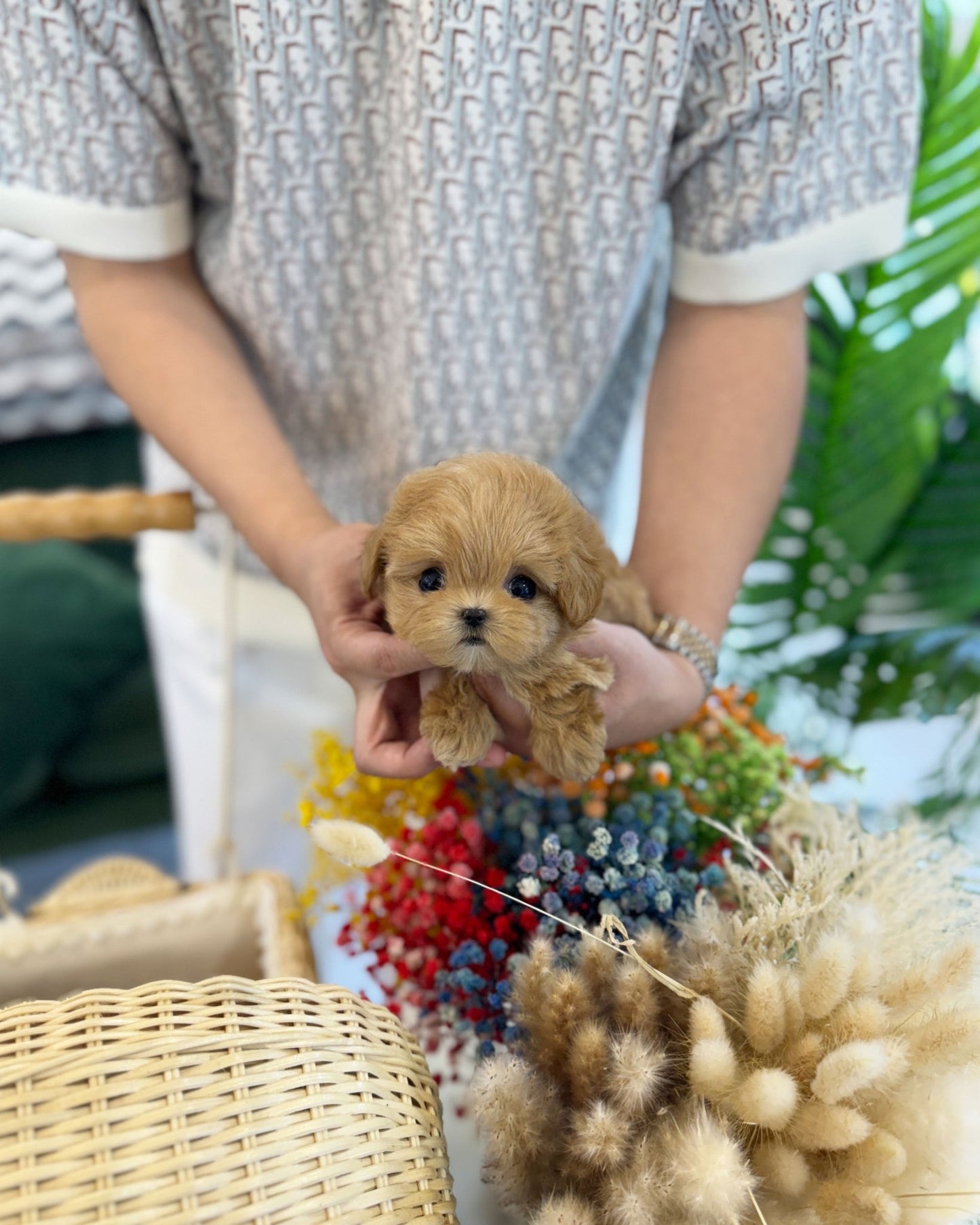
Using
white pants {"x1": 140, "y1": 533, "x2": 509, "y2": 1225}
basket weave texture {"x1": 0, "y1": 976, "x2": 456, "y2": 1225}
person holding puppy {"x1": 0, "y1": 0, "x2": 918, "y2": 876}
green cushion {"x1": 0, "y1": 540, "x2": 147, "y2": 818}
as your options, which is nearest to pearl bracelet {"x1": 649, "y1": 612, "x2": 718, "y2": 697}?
person holding puppy {"x1": 0, "y1": 0, "x2": 918, "y2": 876}

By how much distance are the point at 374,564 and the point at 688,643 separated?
0.30 metres

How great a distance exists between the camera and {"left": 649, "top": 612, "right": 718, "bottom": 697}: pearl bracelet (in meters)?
0.75

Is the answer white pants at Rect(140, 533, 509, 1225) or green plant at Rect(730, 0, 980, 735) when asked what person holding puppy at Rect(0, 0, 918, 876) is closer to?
white pants at Rect(140, 533, 509, 1225)

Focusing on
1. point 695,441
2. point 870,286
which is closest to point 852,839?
point 695,441

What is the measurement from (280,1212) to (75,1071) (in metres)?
0.12

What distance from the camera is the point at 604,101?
2.44ft

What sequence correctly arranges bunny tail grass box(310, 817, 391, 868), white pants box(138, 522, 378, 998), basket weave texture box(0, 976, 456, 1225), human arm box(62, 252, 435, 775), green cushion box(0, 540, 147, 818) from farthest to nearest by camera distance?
green cushion box(0, 540, 147, 818), white pants box(138, 522, 378, 998), human arm box(62, 252, 435, 775), bunny tail grass box(310, 817, 391, 868), basket weave texture box(0, 976, 456, 1225)

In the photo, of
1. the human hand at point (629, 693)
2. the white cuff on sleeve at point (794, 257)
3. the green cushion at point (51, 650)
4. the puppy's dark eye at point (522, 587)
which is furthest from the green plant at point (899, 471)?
the green cushion at point (51, 650)

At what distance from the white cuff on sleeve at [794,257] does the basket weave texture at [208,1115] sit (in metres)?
0.64

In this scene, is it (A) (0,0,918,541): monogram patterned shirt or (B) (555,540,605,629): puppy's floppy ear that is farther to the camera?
(A) (0,0,918,541): monogram patterned shirt

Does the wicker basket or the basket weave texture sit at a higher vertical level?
the basket weave texture

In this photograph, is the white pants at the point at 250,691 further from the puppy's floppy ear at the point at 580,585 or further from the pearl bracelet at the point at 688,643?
the puppy's floppy ear at the point at 580,585

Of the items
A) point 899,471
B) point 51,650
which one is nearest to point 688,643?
point 899,471

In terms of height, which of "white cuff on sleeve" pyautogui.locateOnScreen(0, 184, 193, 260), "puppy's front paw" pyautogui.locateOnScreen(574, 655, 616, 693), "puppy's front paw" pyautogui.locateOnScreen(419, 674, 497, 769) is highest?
"white cuff on sleeve" pyautogui.locateOnScreen(0, 184, 193, 260)
